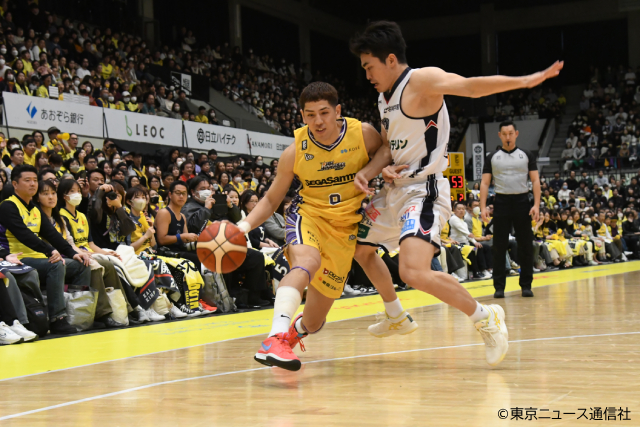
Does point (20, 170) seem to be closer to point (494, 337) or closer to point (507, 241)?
point (494, 337)

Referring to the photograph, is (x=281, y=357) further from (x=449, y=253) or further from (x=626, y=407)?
(x=449, y=253)

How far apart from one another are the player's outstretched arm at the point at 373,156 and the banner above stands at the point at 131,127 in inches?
381

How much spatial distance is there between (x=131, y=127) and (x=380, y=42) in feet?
37.7

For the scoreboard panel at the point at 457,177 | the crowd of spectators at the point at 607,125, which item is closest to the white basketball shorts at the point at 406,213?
the scoreboard panel at the point at 457,177

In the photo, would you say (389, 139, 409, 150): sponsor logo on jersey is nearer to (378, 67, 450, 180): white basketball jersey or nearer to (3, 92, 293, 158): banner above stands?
(378, 67, 450, 180): white basketball jersey

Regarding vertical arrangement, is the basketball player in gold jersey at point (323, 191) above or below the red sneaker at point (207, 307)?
above

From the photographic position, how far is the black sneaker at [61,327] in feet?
20.2

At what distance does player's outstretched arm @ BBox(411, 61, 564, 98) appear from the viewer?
3418 mm

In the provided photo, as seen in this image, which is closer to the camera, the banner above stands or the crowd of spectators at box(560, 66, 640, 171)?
the banner above stands

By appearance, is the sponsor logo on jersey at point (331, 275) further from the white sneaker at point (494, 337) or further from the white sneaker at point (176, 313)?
the white sneaker at point (176, 313)

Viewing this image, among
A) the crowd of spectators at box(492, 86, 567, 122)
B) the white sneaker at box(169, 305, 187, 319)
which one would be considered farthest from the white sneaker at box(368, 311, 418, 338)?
the crowd of spectators at box(492, 86, 567, 122)

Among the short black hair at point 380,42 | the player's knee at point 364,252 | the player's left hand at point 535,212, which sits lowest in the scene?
the player's knee at point 364,252

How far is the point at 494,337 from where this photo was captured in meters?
3.67

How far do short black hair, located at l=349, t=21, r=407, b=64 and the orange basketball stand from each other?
1.23 metres
